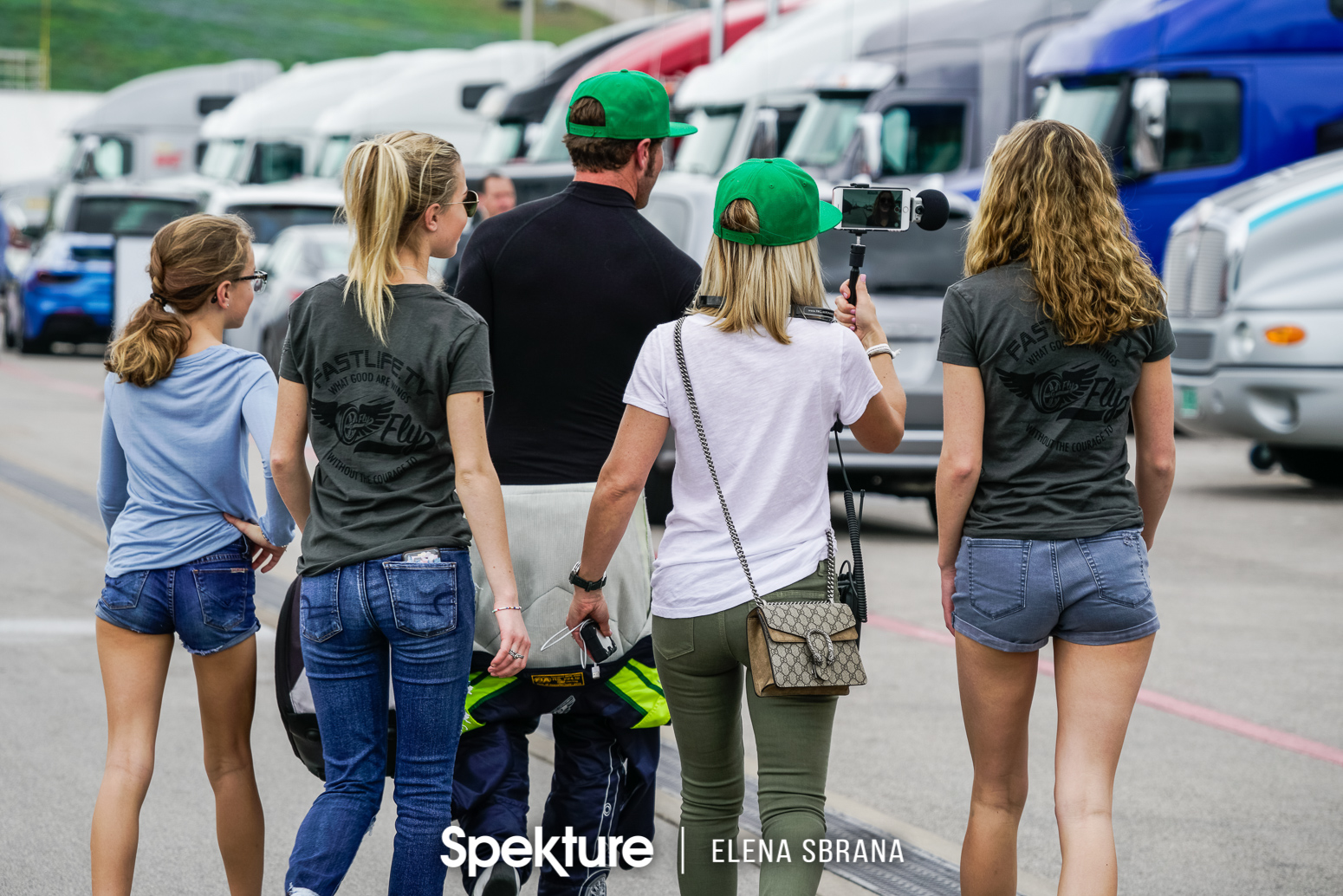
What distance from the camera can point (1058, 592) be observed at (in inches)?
129

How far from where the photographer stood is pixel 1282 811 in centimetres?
491

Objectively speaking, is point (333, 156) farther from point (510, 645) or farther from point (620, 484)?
point (510, 645)

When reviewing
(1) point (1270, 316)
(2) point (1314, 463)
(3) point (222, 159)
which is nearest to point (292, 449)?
(1) point (1270, 316)

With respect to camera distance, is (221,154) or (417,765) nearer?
(417,765)

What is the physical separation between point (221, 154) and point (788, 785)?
27515mm

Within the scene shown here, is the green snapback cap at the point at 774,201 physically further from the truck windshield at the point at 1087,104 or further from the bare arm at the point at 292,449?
the truck windshield at the point at 1087,104

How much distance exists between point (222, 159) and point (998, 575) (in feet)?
89.7

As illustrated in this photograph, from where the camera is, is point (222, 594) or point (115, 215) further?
point (115, 215)

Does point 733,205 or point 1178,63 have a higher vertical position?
point 1178,63

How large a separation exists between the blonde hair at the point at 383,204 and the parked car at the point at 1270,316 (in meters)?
9.08

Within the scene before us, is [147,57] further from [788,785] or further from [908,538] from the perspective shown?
[788,785]

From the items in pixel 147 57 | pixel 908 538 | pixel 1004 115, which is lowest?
pixel 908 538

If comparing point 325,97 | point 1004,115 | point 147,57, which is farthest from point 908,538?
point 147,57

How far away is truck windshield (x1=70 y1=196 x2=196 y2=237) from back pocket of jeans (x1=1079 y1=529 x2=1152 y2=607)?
19918 millimetres
